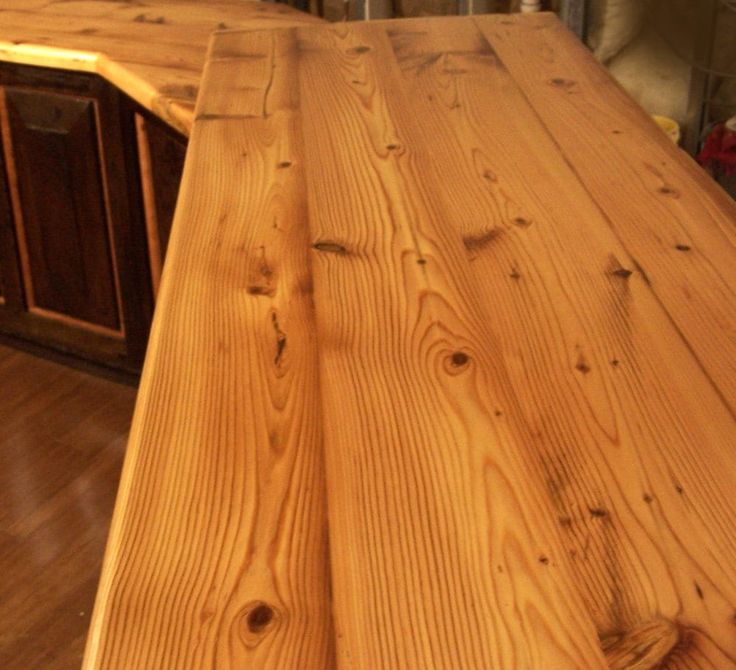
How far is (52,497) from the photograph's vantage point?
2.09m

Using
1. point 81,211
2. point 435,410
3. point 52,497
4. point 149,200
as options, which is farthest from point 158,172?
point 435,410

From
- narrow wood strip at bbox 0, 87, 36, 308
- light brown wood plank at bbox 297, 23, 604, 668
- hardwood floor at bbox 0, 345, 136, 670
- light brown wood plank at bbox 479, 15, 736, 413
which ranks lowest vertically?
hardwood floor at bbox 0, 345, 136, 670

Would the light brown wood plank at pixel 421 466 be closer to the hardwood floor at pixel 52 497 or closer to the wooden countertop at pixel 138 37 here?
the wooden countertop at pixel 138 37

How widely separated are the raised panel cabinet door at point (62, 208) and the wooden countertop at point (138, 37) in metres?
0.11

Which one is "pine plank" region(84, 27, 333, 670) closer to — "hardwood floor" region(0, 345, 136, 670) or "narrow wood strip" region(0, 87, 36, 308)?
"hardwood floor" region(0, 345, 136, 670)

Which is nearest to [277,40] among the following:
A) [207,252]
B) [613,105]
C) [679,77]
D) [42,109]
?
[613,105]

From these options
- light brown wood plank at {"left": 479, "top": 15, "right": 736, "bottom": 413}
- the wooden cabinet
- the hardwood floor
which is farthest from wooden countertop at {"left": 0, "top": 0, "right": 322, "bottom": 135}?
the hardwood floor

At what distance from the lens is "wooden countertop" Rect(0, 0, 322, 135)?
5.93ft

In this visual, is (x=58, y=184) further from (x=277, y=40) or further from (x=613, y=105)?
(x=613, y=105)

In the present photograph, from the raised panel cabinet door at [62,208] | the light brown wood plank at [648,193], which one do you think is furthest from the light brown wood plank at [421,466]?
the raised panel cabinet door at [62,208]

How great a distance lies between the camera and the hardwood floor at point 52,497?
5.83 ft

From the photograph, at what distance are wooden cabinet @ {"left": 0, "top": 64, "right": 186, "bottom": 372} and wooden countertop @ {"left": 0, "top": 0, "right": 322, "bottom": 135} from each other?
6 cm

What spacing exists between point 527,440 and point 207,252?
380 millimetres

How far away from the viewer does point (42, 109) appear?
85.9 inches
